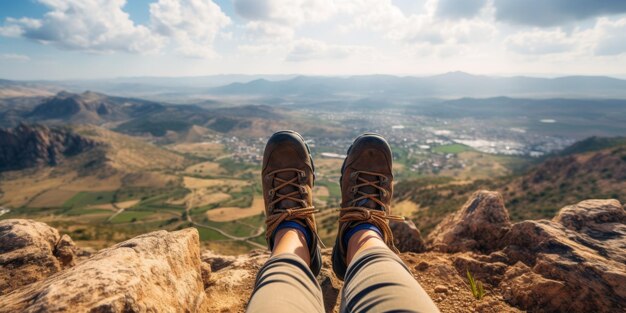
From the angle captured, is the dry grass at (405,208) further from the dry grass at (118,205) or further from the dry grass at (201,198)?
the dry grass at (118,205)

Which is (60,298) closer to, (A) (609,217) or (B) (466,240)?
(B) (466,240)

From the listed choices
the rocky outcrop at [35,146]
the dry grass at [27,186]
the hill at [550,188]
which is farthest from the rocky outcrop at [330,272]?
the rocky outcrop at [35,146]

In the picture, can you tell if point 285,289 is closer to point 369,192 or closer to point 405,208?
point 369,192

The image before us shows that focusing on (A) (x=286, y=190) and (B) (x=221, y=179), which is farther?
(B) (x=221, y=179)

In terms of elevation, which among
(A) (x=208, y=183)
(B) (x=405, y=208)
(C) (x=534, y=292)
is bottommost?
(A) (x=208, y=183)

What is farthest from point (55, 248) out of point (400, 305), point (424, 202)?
point (424, 202)

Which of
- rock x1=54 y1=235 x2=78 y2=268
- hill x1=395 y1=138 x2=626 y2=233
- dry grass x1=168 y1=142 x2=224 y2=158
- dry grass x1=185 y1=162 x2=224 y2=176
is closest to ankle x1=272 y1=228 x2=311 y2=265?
rock x1=54 y1=235 x2=78 y2=268

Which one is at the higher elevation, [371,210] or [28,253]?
[371,210]

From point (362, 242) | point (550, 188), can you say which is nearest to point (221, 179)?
point (550, 188)
